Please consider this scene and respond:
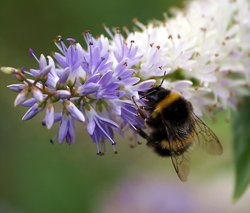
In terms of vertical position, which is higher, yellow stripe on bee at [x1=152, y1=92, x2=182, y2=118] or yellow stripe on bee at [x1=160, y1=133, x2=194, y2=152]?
yellow stripe on bee at [x1=152, y1=92, x2=182, y2=118]

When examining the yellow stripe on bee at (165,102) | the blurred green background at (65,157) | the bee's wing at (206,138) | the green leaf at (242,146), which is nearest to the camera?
the yellow stripe on bee at (165,102)

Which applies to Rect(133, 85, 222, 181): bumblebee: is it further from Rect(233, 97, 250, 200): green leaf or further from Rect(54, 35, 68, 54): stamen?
Rect(233, 97, 250, 200): green leaf

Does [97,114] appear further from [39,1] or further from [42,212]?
[39,1]

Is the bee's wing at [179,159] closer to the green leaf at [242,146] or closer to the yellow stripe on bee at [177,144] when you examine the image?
the yellow stripe on bee at [177,144]

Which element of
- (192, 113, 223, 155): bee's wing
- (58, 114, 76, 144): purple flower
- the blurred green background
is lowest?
the blurred green background

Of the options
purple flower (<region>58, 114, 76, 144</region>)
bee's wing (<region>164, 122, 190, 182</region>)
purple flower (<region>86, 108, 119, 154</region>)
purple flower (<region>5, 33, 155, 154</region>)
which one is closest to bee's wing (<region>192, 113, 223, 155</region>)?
bee's wing (<region>164, 122, 190, 182</region>)

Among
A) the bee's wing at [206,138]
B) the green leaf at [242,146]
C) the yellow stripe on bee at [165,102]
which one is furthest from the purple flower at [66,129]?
the green leaf at [242,146]
